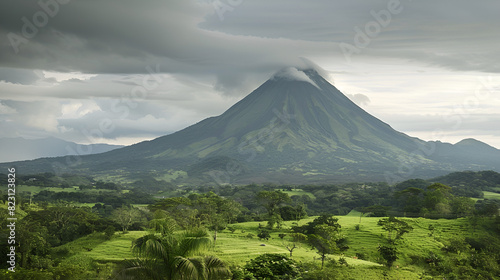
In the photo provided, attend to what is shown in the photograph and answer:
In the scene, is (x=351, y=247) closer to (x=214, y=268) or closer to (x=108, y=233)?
(x=108, y=233)

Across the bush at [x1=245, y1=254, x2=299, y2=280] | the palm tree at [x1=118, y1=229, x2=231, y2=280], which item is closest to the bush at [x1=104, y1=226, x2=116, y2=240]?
the bush at [x1=245, y1=254, x2=299, y2=280]

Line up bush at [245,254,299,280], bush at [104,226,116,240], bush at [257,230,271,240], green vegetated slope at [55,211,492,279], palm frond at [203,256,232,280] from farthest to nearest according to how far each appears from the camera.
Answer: bush at [257,230,271,240]
bush at [104,226,116,240]
green vegetated slope at [55,211,492,279]
bush at [245,254,299,280]
palm frond at [203,256,232,280]

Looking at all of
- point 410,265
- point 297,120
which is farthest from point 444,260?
point 297,120

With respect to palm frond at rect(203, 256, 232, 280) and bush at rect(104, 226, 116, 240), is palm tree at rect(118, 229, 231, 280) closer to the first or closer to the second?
palm frond at rect(203, 256, 232, 280)

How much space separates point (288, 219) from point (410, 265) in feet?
60.3

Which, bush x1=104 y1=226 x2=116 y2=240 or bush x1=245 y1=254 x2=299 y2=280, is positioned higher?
bush x1=245 y1=254 x2=299 y2=280

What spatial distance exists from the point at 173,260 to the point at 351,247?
19.4m

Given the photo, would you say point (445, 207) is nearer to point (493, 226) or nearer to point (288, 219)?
point (493, 226)

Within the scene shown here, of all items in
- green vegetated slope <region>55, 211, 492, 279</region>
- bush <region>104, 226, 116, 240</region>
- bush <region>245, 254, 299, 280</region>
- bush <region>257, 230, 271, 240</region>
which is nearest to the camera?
bush <region>245, 254, 299, 280</region>

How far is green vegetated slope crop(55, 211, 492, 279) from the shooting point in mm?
17672

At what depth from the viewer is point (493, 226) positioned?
1111 inches

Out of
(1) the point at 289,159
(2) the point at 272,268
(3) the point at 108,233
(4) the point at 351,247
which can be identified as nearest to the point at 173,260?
(2) the point at 272,268

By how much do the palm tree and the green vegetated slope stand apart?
777 centimetres

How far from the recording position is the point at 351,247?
81.5 ft
